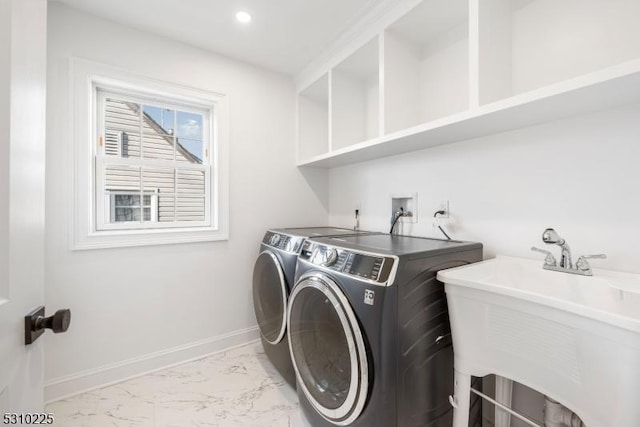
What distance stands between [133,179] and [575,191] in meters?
2.62

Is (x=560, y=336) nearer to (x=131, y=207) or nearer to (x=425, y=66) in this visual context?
(x=425, y=66)

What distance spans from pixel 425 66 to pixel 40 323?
2.19 meters

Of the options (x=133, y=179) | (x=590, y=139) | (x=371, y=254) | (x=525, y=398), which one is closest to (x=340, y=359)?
(x=371, y=254)

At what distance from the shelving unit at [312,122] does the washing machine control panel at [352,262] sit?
1388mm

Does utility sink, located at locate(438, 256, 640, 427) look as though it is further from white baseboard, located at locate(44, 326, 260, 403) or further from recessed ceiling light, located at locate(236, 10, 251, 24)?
recessed ceiling light, located at locate(236, 10, 251, 24)

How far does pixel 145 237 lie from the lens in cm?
189

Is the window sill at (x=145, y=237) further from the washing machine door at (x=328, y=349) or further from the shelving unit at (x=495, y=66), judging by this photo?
the shelving unit at (x=495, y=66)

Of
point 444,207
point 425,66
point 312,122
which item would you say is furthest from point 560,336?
point 312,122

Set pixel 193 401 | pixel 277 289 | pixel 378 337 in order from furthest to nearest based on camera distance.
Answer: pixel 277 289
pixel 193 401
pixel 378 337

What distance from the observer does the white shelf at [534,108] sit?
0.89 m

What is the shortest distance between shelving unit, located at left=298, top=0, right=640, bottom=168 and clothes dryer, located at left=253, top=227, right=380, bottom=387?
0.79m

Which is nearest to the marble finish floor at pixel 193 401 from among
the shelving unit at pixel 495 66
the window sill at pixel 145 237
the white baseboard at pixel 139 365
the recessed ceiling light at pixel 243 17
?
the white baseboard at pixel 139 365

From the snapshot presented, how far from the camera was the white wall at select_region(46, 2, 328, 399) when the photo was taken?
5.36ft

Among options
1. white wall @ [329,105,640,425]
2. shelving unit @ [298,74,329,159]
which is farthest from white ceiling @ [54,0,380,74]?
white wall @ [329,105,640,425]
